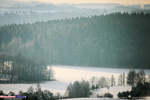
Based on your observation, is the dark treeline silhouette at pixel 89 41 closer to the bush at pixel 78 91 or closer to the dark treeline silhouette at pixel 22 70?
the dark treeline silhouette at pixel 22 70

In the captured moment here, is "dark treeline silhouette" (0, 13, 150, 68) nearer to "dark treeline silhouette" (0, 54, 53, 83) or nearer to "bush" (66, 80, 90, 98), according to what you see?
"dark treeline silhouette" (0, 54, 53, 83)

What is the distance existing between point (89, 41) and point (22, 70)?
30037mm

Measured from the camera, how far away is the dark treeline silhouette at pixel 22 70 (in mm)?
45312

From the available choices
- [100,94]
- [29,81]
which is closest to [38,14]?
[29,81]

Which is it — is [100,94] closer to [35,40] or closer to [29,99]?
[29,99]

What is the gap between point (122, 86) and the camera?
4109 centimetres

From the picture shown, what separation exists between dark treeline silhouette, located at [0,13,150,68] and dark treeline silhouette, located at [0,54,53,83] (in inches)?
622

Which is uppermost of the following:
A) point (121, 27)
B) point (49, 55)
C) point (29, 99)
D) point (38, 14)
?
point (38, 14)

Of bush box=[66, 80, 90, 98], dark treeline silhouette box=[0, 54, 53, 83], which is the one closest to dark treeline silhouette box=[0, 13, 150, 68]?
dark treeline silhouette box=[0, 54, 53, 83]

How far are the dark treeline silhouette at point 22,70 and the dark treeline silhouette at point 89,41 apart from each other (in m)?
15.8

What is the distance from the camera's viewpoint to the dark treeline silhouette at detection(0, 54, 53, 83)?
149 feet

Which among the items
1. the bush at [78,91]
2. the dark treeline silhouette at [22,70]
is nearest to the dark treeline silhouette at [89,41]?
the dark treeline silhouette at [22,70]

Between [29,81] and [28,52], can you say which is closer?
[29,81]

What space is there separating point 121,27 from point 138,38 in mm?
3958
